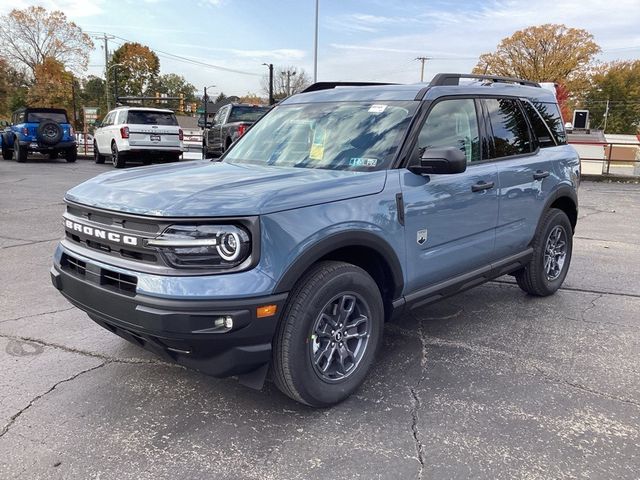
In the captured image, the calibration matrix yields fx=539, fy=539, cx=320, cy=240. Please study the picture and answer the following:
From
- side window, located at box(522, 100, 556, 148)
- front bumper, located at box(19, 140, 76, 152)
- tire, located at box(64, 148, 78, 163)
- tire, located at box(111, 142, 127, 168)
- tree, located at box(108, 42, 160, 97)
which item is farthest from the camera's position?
tree, located at box(108, 42, 160, 97)

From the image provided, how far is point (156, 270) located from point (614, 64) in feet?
279

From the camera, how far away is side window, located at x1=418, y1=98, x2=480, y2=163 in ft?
12.1

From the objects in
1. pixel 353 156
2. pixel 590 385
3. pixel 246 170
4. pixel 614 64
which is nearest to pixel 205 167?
pixel 246 170

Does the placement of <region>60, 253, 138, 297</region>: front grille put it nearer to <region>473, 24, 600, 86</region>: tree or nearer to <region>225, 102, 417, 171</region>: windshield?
<region>225, 102, 417, 171</region>: windshield

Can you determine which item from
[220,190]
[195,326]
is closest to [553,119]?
[220,190]

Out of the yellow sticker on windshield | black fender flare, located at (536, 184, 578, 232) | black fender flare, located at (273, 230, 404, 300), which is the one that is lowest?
black fender flare, located at (273, 230, 404, 300)

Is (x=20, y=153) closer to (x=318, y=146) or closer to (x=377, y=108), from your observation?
(x=318, y=146)

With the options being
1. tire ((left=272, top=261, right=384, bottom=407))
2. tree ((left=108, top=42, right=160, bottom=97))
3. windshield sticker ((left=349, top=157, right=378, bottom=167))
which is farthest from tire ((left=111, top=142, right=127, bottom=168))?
tree ((left=108, top=42, right=160, bottom=97))

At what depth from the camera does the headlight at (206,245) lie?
258 cm

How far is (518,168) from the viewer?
4.39 metres

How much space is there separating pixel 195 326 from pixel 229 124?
14024 mm

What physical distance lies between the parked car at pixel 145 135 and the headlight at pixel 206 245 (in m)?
15.1

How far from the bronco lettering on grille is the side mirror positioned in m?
1.76

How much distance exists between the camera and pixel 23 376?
11.3ft
